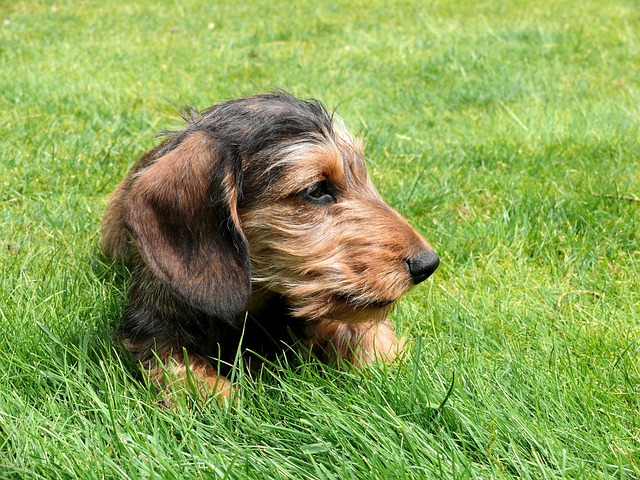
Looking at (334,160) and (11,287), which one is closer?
(334,160)

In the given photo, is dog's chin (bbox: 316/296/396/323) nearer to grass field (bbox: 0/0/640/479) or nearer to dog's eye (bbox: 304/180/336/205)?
grass field (bbox: 0/0/640/479)

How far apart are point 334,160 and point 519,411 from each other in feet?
3.78

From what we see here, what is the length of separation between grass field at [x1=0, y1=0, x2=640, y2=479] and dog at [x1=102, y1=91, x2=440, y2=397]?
0.20 meters

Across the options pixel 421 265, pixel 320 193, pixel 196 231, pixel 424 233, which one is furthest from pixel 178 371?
pixel 424 233

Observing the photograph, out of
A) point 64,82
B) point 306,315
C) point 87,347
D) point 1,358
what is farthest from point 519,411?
point 64,82

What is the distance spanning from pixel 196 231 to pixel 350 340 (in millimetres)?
851

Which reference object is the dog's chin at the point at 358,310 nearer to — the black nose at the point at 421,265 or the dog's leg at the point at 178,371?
the black nose at the point at 421,265

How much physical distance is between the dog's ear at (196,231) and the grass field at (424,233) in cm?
34

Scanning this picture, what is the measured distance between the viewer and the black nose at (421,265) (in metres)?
2.85

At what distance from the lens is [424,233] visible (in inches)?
173

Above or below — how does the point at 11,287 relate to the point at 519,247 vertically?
above

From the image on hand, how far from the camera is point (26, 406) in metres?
2.67

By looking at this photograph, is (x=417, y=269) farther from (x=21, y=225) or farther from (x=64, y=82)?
(x=64, y=82)

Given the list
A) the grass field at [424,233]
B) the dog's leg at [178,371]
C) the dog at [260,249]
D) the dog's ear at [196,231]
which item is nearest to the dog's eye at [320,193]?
the dog at [260,249]
